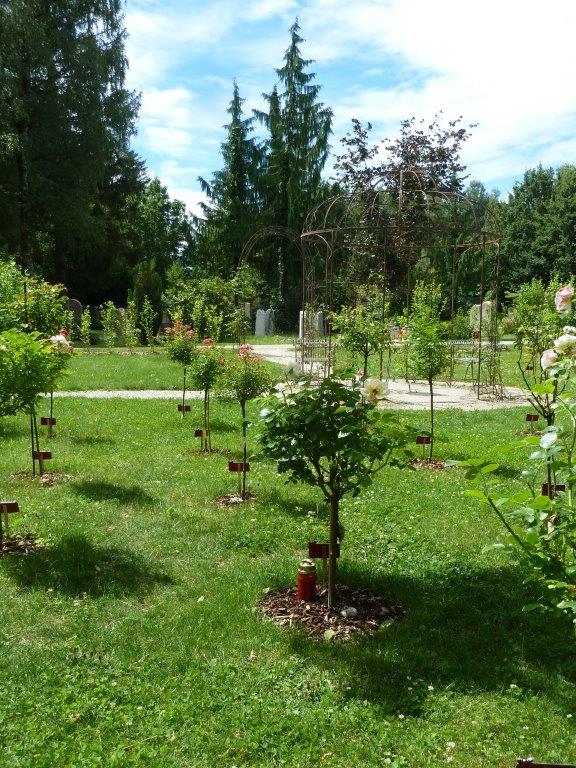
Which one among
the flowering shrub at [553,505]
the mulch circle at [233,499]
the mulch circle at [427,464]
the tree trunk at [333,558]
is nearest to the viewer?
the flowering shrub at [553,505]

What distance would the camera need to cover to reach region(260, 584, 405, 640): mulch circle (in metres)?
3.71

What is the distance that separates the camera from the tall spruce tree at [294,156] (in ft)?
99.1

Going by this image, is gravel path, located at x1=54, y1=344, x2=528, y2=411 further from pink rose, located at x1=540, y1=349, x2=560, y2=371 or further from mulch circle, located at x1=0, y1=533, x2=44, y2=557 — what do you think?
pink rose, located at x1=540, y1=349, x2=560, y2=371

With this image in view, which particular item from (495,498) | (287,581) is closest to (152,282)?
(287,581)

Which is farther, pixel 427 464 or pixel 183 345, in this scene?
pixel 183 345

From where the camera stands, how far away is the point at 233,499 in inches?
237

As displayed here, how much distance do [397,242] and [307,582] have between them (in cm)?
1377

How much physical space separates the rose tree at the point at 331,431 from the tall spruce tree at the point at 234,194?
29.2 m

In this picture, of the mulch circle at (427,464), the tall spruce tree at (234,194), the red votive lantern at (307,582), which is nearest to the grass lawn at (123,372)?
the mulch circle at (427,464)

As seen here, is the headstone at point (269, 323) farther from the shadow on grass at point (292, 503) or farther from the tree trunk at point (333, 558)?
the tree trunk at point (333, 558)

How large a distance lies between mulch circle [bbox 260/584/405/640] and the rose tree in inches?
29.0

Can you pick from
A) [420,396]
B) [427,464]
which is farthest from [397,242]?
[427,464]

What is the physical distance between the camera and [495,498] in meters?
2.49

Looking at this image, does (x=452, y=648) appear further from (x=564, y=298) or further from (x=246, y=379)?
(x=246, y=379)
